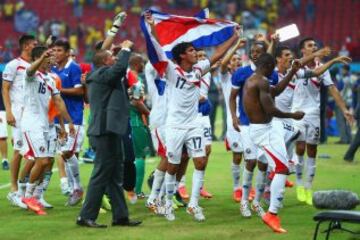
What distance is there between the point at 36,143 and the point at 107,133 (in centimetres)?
162

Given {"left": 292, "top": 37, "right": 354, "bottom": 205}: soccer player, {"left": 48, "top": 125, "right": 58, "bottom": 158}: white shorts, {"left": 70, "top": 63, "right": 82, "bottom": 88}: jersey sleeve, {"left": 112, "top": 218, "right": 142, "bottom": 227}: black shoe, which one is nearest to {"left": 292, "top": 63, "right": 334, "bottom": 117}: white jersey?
{"left": 292, "top": 37, "right": 354, "bottom": 205}: soccer player

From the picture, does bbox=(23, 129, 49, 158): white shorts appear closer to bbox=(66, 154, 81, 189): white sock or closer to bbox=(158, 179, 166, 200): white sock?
bbox=(66, 154, 81, 189): white sock

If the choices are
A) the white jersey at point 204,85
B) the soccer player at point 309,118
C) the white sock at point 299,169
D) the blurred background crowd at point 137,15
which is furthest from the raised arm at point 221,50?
the blurred background crowd at point 137,15

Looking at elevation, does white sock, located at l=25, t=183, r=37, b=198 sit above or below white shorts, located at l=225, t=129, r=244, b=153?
below

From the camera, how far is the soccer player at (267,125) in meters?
Result: 11.9

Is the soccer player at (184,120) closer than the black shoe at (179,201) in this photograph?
Yes

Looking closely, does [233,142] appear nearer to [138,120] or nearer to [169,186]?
[138,120]

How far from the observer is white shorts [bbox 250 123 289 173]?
39.3 ft

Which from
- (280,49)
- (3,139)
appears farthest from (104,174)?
(3,139)

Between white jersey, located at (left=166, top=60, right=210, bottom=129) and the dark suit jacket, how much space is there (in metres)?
0.89

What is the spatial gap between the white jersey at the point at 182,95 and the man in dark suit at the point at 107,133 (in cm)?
89

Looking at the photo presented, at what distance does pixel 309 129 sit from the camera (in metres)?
15.0

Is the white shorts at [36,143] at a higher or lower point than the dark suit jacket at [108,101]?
lower

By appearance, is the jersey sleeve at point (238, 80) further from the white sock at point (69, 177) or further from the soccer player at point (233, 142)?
the white sock at point (69, 177)
